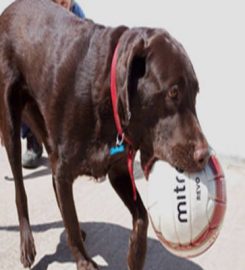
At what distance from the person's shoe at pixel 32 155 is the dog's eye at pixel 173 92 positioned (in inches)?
99.2

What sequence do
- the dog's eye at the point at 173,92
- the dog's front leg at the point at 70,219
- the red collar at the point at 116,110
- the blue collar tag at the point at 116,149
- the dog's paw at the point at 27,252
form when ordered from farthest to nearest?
the dog's paw at the point at 27,252 < the dog's front leg at the point at 70,219 < the blue collar tag at the point at 116,149 < the red collar at the point at 116,110 < the dog's eye at the point at 173,92

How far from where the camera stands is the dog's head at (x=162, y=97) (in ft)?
7.25

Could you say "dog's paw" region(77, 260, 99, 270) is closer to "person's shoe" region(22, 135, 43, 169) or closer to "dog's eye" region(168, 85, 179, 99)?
"dog's eye" region(168, 85, 179, 99)

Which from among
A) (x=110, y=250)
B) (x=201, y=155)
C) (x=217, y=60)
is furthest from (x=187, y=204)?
(x=217, y=60)

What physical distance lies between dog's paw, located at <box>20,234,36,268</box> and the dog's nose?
1.38 metres

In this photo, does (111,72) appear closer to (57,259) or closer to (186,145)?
(186,145)

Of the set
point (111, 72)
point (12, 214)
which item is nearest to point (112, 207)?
point (12, 214)

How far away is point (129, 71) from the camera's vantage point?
7.39ft

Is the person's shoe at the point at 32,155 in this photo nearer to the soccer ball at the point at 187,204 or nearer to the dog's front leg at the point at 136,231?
the dog's front leg at the point at 136,231

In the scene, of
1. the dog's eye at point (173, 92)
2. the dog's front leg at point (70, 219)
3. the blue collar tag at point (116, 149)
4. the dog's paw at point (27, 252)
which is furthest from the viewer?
the dog's paw at point (27, 252)

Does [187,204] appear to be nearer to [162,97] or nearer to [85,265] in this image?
[162,97]

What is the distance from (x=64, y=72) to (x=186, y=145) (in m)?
0.76

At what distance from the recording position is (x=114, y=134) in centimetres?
259

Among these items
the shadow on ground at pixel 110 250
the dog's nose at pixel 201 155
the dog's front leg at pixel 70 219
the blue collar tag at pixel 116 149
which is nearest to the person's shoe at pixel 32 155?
the shadow on ground at pixel 110 250
